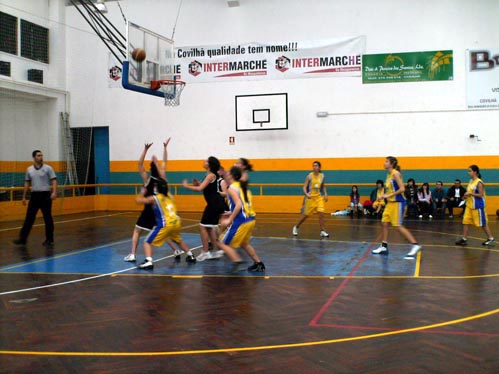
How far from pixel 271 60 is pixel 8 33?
961cm

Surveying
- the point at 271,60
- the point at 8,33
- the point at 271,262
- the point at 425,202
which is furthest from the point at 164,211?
the point at 8,33

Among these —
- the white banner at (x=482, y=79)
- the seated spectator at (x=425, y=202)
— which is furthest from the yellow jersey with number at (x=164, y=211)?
the white banner at (x=482, y=79)

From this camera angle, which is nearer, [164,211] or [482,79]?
[164,211]

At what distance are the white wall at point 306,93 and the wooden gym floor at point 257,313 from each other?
30.5 feet

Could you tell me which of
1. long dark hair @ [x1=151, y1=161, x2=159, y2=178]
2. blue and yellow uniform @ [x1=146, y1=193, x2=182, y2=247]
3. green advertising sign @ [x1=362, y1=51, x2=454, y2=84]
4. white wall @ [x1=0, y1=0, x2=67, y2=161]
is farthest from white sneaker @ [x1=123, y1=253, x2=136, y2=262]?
green advertising sign @ [x1=362, y1=51, x2=454, y2=84]

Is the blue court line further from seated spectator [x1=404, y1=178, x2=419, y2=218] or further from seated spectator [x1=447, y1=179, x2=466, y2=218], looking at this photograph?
seated spectator [x1=447, y1=179, x2=466, y2=218]

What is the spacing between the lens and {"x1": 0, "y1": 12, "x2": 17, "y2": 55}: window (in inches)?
730

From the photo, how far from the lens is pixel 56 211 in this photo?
19609 millimetres

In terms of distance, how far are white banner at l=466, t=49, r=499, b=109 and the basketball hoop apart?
33.4 ft

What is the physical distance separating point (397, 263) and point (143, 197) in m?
4.52

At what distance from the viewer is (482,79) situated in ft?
61.0

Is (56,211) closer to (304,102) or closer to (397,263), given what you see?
(304,102)

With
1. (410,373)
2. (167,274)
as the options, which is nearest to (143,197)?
(167,274)

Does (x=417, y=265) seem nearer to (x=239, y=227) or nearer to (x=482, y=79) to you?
(x=239, y=227)
